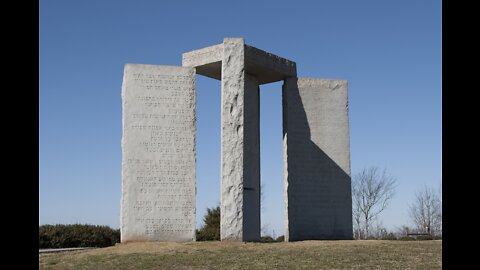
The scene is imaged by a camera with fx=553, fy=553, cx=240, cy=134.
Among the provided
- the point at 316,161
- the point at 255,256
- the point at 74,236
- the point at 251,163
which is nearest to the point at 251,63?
the point at 251,163

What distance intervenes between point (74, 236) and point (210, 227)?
20.1ft

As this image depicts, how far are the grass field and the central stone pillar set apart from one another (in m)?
1.00

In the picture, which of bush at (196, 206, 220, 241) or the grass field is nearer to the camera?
the grass field

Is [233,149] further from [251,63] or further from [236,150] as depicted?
[251,63]

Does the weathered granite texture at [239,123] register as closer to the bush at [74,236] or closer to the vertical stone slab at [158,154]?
the vertical stone slab at [158,154]

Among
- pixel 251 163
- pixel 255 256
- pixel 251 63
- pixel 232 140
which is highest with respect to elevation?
pixel 251 63

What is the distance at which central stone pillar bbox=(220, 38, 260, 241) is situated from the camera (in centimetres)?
1708

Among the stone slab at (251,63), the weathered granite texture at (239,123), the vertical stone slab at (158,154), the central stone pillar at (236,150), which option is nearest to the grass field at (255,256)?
the central stone pillar at (236,150)

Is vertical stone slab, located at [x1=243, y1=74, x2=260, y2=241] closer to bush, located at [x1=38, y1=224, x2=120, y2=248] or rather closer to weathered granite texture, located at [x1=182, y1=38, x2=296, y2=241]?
weathered granite texture, located at [x1=182, y1=38, x2=296, y2=241]

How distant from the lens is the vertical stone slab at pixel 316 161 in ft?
64.7

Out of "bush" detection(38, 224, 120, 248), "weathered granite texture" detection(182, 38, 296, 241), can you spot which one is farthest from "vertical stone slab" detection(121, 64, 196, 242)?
"bush" detection(38, 224, 120, 248)

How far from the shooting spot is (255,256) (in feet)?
44.3
